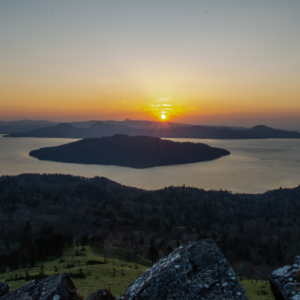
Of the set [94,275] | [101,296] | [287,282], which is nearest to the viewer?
[287,282]

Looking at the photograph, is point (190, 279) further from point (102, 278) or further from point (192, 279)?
point (102, 278)

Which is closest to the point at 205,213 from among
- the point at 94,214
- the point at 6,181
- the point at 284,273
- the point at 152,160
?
the point at 94,214

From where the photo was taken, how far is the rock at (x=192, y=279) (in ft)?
13.0

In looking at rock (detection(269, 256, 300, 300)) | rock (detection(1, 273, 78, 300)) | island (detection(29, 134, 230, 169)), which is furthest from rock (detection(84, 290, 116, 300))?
island (detection(29, 134, 230, 169))

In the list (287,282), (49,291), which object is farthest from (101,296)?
(287,282)

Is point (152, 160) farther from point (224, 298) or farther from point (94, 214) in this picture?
point (224, 298)

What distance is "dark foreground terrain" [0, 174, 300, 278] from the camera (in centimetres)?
2638

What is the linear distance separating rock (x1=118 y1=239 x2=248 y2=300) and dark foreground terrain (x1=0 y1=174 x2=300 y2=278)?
13176mm

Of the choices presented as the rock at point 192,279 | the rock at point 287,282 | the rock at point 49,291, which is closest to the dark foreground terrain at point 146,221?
the rock at point 49,291

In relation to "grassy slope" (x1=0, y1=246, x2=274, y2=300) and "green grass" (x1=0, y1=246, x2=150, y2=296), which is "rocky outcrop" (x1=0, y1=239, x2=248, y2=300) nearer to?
"grassy slope" (x1=0, y1=246, x2=274, y2=300)

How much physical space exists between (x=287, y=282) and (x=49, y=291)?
460cm

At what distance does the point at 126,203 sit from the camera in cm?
6612

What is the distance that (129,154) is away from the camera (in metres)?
185

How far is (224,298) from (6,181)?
306 feet
